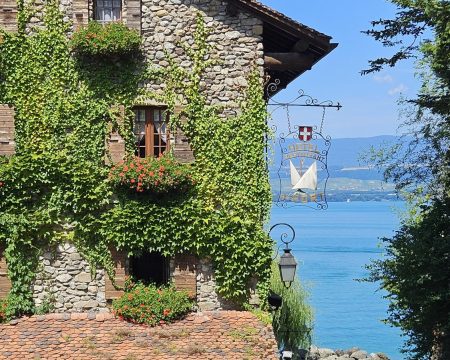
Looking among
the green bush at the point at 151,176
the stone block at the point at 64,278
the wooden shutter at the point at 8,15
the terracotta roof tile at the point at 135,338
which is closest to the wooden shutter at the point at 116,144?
the green bush at the point at 151,176

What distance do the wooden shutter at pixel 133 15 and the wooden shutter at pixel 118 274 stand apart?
438 cm

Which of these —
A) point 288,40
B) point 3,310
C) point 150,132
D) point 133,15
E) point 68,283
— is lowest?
point 3,310

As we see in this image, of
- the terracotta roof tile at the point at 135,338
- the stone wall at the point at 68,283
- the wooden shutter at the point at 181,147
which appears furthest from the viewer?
the wooden shutter at the point at 181,147

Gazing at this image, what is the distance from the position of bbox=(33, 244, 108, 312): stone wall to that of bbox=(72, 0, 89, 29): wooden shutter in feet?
14.3

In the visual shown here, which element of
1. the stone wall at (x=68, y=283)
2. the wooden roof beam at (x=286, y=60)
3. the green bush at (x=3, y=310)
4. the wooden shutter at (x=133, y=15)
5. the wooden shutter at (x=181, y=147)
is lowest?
the green bush at (x=3, y=310)

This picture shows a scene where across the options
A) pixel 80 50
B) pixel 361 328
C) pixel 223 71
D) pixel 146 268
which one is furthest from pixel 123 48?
pixel 361 328

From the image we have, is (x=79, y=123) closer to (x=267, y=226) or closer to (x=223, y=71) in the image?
(x=223, y=71)

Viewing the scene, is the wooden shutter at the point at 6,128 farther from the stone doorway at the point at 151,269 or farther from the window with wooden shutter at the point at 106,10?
the stone doorway at the point at 151,269

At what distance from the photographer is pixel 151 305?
1451 centimetres

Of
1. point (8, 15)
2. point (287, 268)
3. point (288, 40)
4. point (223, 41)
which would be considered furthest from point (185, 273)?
point (8, 15)

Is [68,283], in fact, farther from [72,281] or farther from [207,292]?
[207,292]

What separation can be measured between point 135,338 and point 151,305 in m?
0.79

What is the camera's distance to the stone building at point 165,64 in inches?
586

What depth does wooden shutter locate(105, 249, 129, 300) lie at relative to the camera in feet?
48.8
